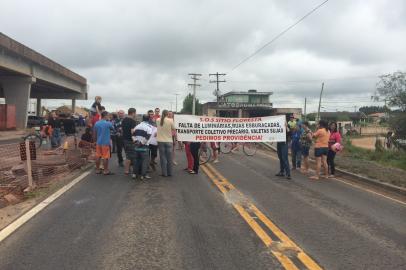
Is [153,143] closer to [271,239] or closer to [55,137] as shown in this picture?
[271,239]

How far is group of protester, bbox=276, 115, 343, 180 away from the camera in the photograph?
1340 centimetres

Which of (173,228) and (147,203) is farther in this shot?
(147,203)

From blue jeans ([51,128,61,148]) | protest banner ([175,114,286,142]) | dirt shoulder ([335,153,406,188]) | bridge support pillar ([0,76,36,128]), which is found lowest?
dirt shoulder ([335,153,406,188])

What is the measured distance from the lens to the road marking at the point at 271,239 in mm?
5324

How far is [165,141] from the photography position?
41.8 ft

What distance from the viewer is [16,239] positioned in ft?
20.2

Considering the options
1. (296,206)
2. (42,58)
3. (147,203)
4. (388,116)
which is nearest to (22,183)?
(147,203)

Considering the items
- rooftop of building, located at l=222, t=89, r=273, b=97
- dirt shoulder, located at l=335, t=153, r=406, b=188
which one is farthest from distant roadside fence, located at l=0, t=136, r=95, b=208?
rooftop of building, located at l=222, t=89, r=273, b=97

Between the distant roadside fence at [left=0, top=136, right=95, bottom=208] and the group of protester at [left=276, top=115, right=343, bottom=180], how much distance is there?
6139mm

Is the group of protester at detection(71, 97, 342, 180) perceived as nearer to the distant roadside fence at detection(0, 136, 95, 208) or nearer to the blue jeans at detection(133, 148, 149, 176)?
the blue jeans at detection(133, 148, 149, 176)

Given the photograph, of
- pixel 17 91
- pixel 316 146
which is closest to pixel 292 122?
pixel 316 146

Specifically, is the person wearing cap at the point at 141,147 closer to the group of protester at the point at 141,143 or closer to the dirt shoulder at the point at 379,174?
the group of protester at the point at 141,143

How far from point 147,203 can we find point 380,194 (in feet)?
19.4

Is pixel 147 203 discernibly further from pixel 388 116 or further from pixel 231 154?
pixel 388 116
